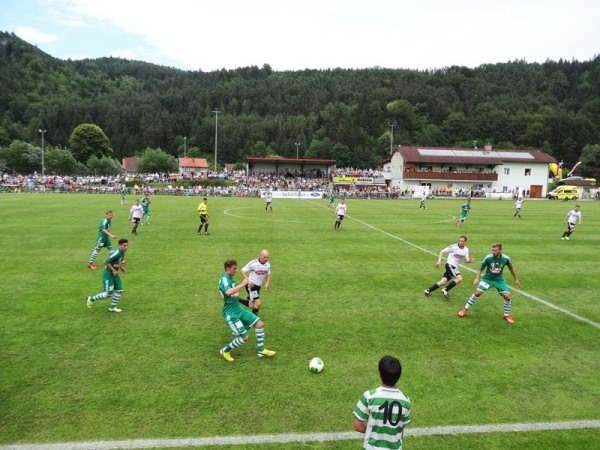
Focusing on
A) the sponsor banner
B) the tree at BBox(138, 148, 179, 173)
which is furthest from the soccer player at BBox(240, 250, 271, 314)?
the tree at BBox(138, 148, 179, 173)

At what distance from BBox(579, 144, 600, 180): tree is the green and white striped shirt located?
12993 cm

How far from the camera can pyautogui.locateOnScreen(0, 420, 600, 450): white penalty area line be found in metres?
5.90

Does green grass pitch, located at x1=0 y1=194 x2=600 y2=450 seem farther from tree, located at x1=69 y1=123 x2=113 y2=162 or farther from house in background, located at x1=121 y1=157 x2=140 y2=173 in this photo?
house in background, located at x1=121 y1=157 x2=140 y2=173

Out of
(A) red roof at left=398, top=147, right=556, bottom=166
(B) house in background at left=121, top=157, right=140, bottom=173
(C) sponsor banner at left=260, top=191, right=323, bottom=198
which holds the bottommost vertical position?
(C) sponsor banner at left=260, top=191, right=323, bottom=198

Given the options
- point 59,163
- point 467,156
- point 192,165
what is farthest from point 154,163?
point 467,156

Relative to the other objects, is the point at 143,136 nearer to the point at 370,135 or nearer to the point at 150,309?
the point at 370,135

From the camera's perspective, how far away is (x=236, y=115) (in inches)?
6053

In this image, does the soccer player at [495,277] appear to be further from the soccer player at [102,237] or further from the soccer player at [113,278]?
the soccer player at [102,237]

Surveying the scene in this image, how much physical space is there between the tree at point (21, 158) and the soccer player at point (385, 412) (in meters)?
102

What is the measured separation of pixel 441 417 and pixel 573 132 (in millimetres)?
147065

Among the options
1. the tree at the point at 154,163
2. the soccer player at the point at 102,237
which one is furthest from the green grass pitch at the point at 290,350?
the tree at the point at 154,163

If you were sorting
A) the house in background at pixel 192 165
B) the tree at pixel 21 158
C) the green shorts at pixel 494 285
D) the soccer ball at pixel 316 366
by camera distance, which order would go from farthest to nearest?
the house in background at pixel 192 165
the tree at pixel 21 158
the green shorts at pixel 494 285
the soccer ball at pixel 316 366

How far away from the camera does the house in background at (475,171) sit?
271 ft

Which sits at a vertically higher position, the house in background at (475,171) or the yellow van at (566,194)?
the house in background at (475,171)
